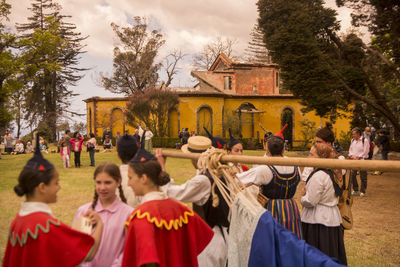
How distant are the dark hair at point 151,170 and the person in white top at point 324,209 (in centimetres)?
213

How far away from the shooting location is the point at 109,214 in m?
2.59

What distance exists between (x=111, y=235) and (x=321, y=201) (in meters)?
2.50

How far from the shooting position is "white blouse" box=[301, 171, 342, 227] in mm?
3807

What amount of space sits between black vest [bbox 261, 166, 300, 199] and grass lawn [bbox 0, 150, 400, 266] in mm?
2474

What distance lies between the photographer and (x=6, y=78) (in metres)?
19.6

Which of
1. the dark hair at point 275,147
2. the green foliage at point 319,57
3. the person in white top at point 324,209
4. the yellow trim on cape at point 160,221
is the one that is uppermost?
the green foliage at point 319,57

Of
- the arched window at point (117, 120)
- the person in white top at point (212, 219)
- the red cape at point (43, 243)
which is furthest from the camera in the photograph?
the arched window at point (117, 120)

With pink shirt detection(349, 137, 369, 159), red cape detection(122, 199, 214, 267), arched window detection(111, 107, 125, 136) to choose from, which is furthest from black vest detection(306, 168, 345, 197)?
arched window detection(111, 107, 125, 136)

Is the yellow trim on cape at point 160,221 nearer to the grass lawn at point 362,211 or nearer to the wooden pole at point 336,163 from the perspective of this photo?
the wooden pole at point 336,163

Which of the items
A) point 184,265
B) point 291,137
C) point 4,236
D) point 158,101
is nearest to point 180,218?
point 184,265

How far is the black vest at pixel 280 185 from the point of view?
361 cm

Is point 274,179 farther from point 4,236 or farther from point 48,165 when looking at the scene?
point 4,236

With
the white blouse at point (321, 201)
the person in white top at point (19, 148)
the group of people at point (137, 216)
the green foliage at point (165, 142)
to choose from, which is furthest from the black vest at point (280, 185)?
the person in white top at point (19, 148)

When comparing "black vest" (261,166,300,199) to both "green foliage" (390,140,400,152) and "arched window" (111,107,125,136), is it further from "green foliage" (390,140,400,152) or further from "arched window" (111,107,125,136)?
"arched window" (111,107,125,136)
